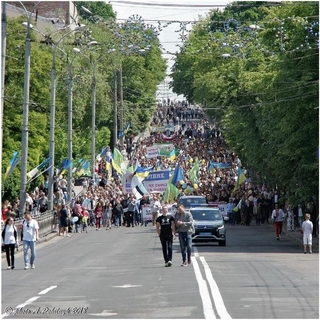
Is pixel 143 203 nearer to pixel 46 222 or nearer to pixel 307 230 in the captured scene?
pixel 46 222

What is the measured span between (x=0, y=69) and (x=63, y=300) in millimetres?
16138

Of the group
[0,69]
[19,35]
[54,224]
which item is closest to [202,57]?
[19,35]

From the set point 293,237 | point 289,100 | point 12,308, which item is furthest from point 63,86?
point 12,308

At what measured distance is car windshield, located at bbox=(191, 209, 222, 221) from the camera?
44719mm

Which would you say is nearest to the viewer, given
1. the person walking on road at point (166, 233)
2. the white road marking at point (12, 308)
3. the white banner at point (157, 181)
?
the white road marking at point (12, 308)

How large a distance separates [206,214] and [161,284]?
20019 millimetres

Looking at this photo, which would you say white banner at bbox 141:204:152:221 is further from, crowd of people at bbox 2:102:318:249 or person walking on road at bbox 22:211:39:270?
person walking on road at bbox 22:211:39:270

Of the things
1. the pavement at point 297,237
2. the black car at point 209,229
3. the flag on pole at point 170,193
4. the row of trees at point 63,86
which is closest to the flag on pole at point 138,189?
the flag on pole at point 170,193

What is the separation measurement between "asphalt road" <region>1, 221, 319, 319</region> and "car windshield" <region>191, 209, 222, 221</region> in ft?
3.45

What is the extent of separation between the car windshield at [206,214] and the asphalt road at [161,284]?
1.05 m

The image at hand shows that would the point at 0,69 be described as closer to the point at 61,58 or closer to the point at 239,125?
the point at 239,125

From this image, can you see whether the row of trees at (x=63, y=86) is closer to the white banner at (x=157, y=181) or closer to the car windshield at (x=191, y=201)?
the white banner at (x=157, y=181)

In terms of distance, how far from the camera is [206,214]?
45.1 meters

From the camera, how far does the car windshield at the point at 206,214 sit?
44.7 meters
